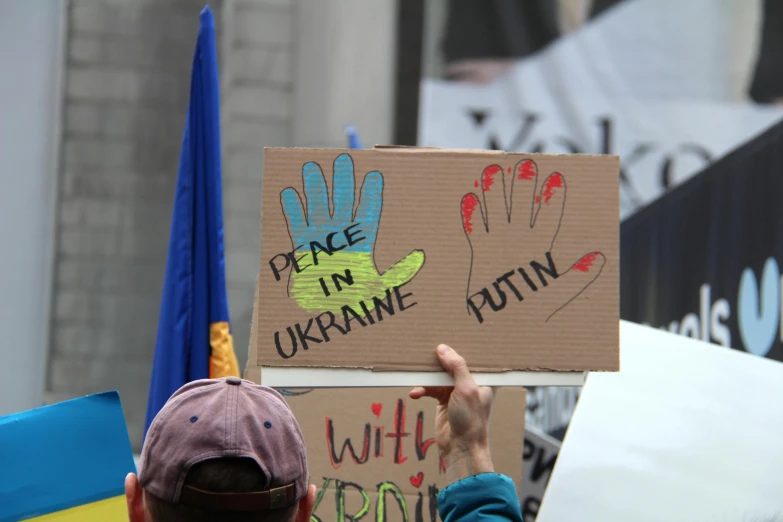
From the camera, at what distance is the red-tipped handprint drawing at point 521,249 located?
1.39 meters

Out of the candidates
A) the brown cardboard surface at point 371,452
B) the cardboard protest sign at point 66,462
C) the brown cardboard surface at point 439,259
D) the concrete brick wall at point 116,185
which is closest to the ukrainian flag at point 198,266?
the brown cardboard surface at point 371,452

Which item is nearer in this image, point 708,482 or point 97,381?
point 708,482

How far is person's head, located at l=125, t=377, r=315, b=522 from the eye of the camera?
92cm

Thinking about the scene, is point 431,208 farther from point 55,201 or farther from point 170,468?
point 55,201

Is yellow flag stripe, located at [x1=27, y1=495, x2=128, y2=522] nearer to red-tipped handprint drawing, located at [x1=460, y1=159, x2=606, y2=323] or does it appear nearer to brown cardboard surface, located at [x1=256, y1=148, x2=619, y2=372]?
brown cardboard surface, located at [x1=256, y1=148, x2=619, y2=372]

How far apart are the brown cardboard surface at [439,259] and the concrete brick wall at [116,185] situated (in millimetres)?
3347

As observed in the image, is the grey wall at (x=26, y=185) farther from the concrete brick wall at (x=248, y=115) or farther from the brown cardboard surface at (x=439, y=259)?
the brown cardboard surface at (x=439, y=259)

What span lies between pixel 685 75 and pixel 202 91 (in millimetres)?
3248

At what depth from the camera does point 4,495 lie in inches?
52.4

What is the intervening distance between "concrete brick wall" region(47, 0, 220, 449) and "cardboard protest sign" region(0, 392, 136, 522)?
3.20m

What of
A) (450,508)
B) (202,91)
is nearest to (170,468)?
(450,508)

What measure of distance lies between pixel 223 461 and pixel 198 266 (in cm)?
130

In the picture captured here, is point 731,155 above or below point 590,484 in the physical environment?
above

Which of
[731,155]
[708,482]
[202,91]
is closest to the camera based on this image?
[708,482]
